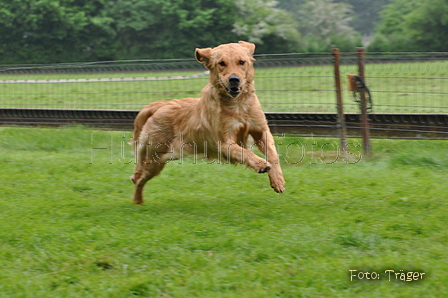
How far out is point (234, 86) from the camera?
529 centimetres

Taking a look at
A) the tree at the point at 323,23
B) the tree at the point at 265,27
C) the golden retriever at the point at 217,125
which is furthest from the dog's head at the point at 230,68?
the tree at the point at 323,23

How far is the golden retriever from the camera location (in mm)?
5352

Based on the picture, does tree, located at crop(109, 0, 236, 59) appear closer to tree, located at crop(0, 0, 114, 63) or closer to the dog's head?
tree, located at crop(0, 0, 114, 63)

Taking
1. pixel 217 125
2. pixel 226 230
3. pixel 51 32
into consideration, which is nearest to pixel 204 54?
pixel 217 125

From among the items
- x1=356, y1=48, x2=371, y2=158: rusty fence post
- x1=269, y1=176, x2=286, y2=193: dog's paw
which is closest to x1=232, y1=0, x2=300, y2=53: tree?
x1=356, y1=48, x2=371, y2=158: rusty fence post

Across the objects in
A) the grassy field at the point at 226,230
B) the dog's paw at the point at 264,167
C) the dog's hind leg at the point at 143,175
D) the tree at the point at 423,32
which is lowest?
the grassy field at the point at 226,230

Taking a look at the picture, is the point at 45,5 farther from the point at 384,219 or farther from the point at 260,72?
the point at 384,219

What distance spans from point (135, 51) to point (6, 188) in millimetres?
31044

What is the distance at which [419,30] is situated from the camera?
33375 mm

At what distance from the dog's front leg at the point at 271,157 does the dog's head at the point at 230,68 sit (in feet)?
1.68

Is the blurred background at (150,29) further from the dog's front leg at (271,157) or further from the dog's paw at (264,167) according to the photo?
the dog's paw at (264,167)

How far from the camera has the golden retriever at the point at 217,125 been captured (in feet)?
17.6

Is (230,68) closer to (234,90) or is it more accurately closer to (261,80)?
(234,90)

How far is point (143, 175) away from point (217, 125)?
118 cm
